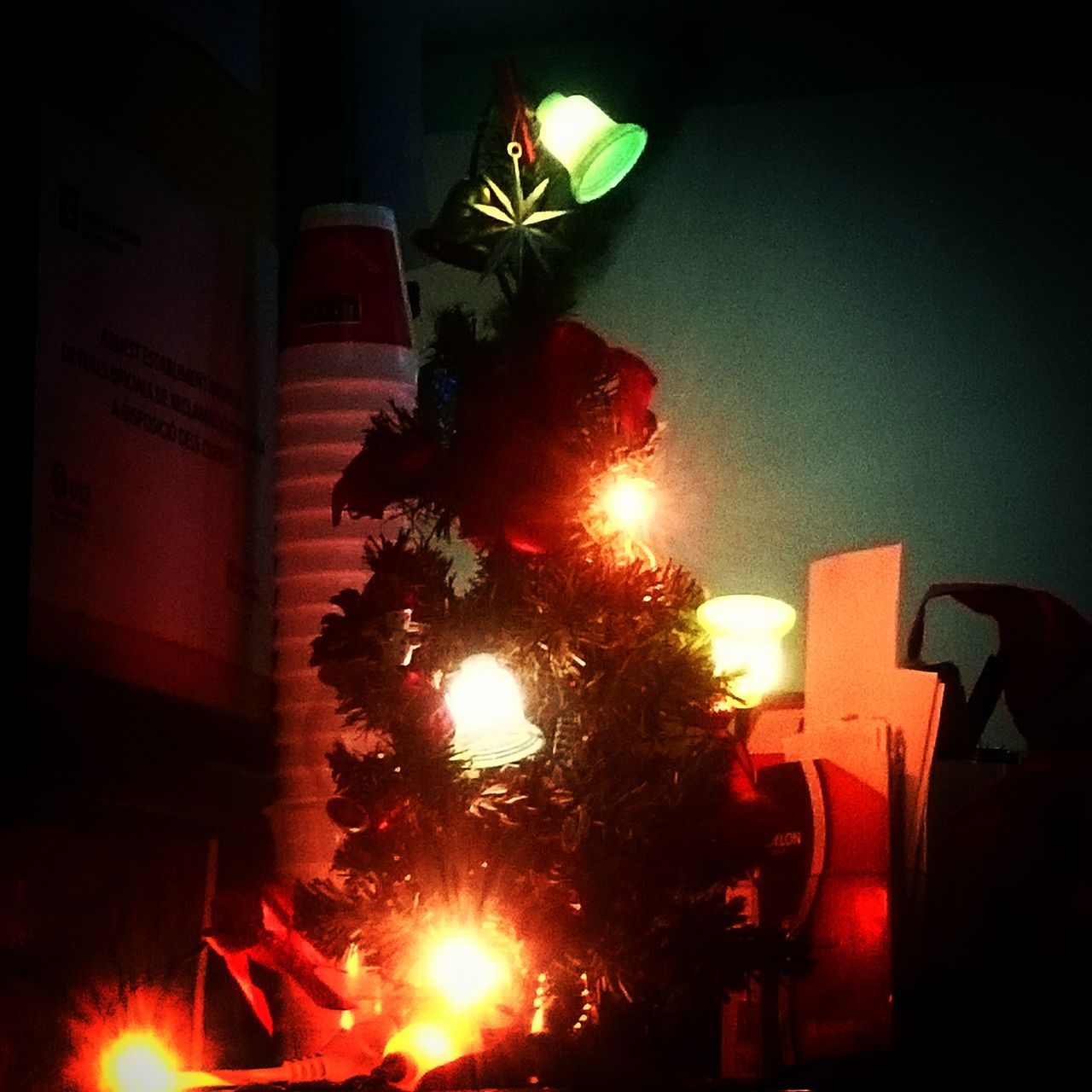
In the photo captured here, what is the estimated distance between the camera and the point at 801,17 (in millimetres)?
2037

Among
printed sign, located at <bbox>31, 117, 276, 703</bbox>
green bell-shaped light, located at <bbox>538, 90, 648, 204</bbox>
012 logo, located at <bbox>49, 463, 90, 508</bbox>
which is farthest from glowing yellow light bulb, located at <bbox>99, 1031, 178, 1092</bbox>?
green bell-shaped light, located at <bbox>538, 90, 648, 204</bbox>

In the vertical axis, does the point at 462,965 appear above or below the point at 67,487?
below

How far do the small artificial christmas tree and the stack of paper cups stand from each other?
22 cm

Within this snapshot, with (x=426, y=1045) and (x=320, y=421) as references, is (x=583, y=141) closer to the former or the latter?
(x=320, y=421)

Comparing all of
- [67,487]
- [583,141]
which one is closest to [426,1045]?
[67,487]

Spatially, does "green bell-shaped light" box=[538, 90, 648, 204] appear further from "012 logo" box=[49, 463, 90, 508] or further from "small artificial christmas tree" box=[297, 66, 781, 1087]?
"012 logo" box=[49, 463, 90, 508]

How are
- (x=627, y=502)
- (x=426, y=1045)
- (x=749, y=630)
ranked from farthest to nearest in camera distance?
1. (x=749, y=630)
2. (x=627, y=502)
3. (x=426, y=1045)

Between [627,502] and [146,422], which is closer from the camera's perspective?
[627,502]

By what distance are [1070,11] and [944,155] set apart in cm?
21

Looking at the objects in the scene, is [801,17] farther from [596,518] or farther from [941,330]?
[596,518]

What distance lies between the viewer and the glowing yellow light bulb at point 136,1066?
46.4 inches

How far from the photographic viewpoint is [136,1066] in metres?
1.20

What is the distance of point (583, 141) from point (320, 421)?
32 centimetres

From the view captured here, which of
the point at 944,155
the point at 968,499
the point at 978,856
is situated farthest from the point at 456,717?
the point at 944,155
